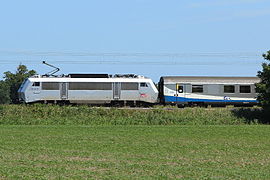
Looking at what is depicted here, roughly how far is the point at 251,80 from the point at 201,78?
4.71 m

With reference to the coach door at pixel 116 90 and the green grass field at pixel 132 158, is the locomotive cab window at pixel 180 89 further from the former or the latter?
the green grass field at pixel 132 158

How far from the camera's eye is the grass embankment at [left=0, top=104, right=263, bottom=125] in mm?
36062

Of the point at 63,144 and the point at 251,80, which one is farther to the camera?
the point at 251,80

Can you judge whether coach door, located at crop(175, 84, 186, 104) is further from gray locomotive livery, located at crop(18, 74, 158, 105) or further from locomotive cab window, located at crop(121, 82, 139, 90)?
locomotive cab window, located at crop(121, 82, 139, 90)

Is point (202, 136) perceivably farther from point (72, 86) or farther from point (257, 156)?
point (72, 86)

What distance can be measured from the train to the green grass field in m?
23.6

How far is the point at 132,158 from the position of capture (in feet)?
50.9

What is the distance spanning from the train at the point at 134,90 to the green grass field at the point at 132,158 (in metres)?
23.6

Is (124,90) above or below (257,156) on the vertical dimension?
above

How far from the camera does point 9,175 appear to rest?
1217 centimetres

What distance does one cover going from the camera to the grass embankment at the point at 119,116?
118 ft

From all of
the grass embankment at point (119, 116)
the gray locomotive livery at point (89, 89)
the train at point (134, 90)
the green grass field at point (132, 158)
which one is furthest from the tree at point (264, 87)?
the green grass field at point (132, 158)

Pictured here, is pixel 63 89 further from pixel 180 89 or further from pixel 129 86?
pixel 180 89

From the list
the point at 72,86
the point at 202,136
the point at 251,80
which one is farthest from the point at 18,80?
the point at 202,136
